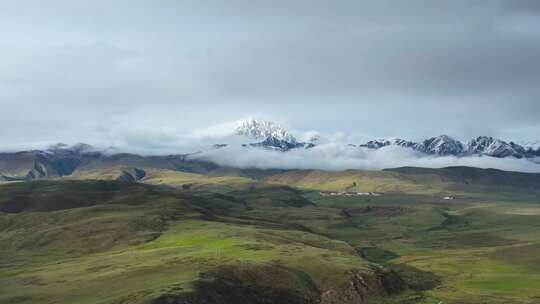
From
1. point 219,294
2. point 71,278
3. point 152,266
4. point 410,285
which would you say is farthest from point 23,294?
point 410,285

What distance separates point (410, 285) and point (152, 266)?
6496cm

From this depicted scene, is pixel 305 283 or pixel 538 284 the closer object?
pixel 305 283

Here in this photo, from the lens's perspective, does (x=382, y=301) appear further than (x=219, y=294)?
Yes

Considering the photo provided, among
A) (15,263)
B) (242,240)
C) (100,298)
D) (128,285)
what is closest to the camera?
(100,298)

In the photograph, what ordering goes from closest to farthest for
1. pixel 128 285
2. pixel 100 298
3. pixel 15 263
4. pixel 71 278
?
1. pixel 100 298
2. pixel 128 285
3. pixel 71 278
4. pixel 15 263

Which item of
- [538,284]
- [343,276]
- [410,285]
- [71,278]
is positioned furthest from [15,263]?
[538,284]

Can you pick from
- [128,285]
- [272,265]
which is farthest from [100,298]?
[272,265]

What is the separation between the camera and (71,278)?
12625 cm

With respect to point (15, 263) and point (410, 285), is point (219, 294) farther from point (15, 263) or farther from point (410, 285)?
point (15, 263)

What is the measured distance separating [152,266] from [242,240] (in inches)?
2140

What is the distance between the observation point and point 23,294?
113062 mm

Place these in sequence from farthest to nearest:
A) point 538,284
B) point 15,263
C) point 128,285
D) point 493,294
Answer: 1. point 15,263
2. point 538,284
3. point 493,294
4. point 128,285

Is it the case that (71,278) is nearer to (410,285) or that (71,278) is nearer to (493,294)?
(410,285)

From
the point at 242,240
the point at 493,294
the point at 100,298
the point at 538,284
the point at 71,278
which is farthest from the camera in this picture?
the point at 242,240
